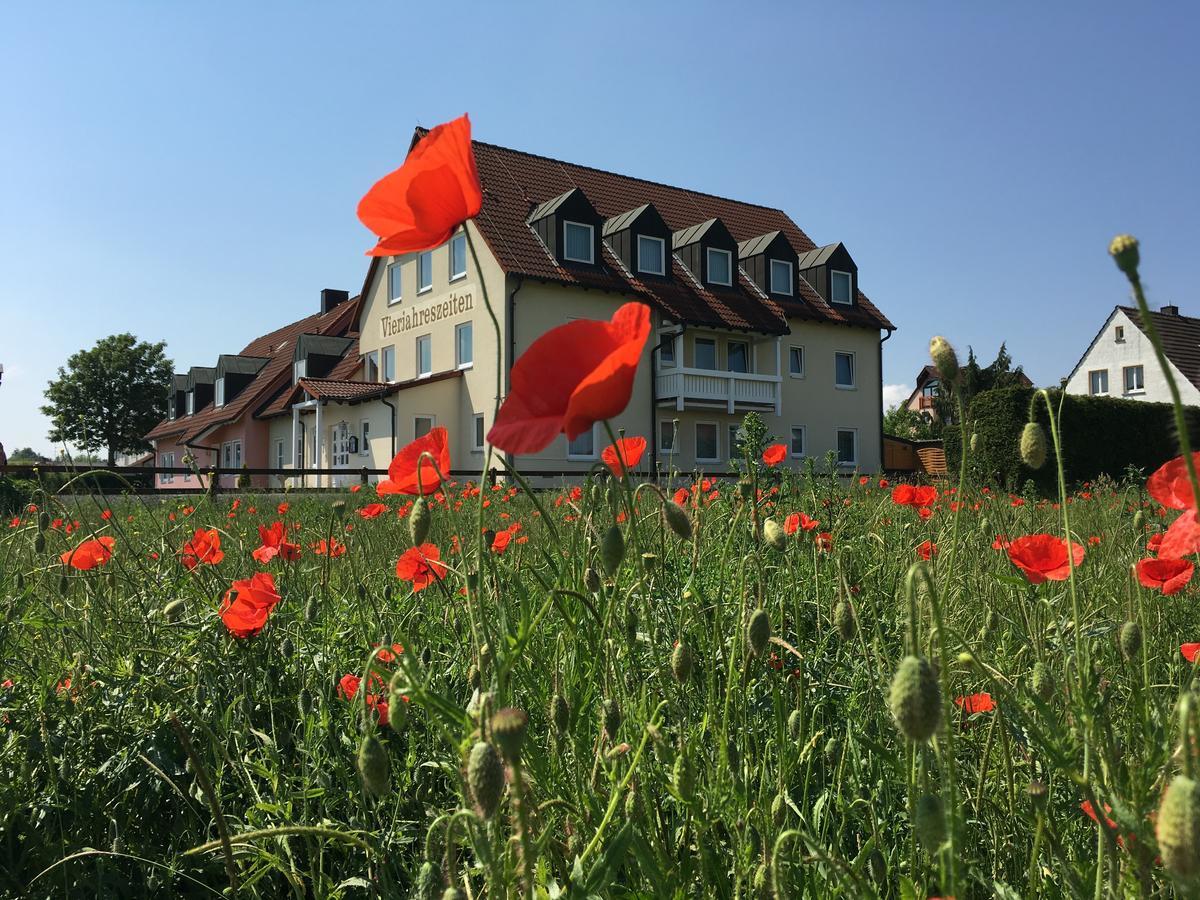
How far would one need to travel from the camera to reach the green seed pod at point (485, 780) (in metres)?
0.67

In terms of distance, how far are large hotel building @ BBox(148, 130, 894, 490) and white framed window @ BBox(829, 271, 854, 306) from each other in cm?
4

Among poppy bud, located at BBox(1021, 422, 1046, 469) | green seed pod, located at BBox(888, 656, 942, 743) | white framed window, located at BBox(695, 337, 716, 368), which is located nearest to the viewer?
green seed pod, located at BBox(888, 656, 942, 743)

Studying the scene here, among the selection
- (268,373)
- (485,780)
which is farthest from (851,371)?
(485,780)

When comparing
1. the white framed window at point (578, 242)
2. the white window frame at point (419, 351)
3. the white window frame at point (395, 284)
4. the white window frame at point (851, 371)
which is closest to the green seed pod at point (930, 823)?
the white framed window at point (578, 242)

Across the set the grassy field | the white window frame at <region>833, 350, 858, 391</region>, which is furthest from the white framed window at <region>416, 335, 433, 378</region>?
the grassy field

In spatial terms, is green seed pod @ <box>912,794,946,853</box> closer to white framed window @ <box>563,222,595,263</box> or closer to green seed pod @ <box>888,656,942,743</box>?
green seed pod @ <box>888,656,942,743</box>

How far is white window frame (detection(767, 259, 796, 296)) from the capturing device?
22297 millimetres

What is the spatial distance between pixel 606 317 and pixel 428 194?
57.9 feet

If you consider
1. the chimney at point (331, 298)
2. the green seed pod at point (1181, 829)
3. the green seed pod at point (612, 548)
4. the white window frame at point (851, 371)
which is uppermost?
the chimney at point (331, 298)

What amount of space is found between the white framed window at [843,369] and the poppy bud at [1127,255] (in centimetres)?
2328

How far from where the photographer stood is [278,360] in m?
29.4

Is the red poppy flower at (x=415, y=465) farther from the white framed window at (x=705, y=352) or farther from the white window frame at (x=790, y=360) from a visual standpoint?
the white window frame at (x=790, y=360)

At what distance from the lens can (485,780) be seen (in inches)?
26.7

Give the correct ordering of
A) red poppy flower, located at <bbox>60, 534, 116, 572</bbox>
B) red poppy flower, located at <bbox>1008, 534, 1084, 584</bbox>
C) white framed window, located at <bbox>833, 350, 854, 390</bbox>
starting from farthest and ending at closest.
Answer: white framed window, located at <bbox>833, 350, 854, 390</bbox> → red poppy flower, located at <bbox>60, 534, 116, 572</bbox> → red poppy flower, located at <bbox>1008, 534, 1084, 584</bbox>
